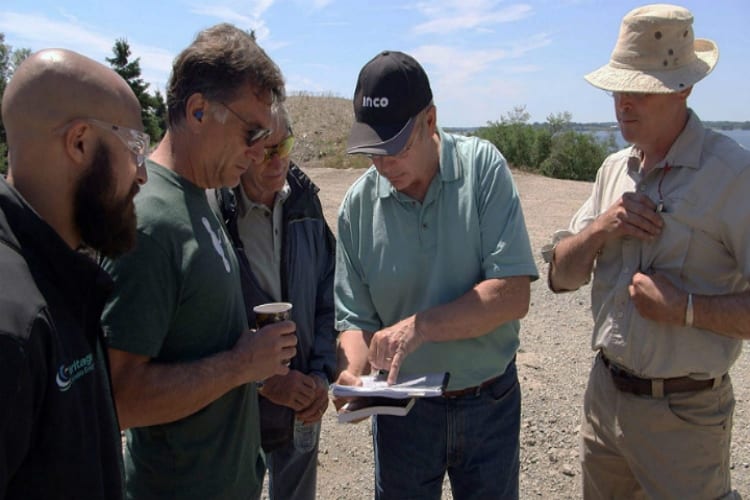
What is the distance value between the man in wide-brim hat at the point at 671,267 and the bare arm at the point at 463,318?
1.63 feet

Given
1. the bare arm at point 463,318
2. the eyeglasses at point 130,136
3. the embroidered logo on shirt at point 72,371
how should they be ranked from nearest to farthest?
the embroidered logo on shirt at point 72,371
the eyeglasses at point 130,136
the bare arm at point 463,318

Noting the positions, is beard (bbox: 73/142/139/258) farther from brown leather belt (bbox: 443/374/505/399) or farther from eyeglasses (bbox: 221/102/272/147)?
brown leather belt (bbox: 443/374/505/399)

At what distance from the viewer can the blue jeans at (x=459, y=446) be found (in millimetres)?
2488

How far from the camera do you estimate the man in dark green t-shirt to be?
180 cm

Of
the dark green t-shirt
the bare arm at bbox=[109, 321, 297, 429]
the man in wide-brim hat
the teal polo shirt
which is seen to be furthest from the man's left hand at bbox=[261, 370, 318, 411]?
the man in wide-brim hat

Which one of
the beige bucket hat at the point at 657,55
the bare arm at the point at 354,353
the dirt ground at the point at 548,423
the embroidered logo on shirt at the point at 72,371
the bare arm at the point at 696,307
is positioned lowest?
the dirt ground at the point at 548,423

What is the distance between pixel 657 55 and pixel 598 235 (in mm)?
753

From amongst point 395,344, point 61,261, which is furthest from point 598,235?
point 61,261

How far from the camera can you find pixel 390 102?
231 cm

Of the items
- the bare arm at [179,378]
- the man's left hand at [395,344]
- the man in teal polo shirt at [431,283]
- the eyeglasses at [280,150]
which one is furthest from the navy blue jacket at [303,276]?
the bare arm at [179,378]

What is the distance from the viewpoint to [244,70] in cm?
215

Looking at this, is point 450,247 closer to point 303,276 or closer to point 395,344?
point 395,344

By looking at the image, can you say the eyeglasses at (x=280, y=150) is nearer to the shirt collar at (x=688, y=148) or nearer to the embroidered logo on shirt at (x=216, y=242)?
the embroidered logo on shirt at (x=216, y=242)

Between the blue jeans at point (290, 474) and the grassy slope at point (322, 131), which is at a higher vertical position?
the grassy slope at point (322, 131)
